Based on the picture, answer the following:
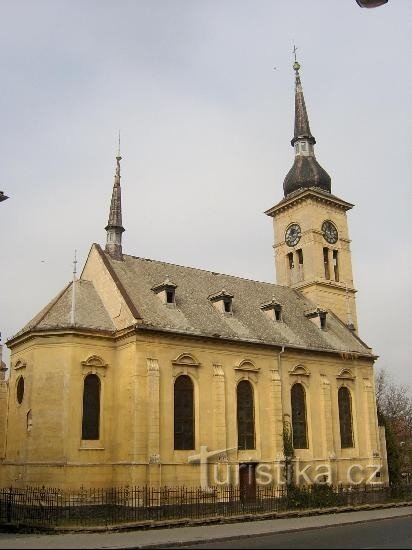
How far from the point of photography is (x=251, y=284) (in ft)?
138

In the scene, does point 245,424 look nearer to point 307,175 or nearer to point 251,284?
point 251,284

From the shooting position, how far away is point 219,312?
35844 millimetres

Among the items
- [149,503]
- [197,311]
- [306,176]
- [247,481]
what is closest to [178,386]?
[197,311]

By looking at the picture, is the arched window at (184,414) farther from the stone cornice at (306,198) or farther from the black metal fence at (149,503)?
the stone cornice at (306,198)

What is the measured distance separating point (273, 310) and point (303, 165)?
15.9 m

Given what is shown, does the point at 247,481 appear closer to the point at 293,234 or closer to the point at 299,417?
the point at 299,417

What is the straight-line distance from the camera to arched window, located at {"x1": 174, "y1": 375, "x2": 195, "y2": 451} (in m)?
30.3

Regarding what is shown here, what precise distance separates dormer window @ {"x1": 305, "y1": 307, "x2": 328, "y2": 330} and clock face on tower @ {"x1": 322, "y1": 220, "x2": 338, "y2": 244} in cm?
786

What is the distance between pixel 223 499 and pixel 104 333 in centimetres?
1078

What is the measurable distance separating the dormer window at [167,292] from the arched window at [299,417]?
31.1ft

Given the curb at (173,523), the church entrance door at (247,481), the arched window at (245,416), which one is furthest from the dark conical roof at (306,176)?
the curb at (173,523)

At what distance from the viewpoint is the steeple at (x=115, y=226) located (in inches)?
1435

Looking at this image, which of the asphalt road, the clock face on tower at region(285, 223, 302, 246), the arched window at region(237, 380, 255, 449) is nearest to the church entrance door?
the arched window at region(237, 380, 255, 449)

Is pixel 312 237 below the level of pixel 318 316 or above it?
above
